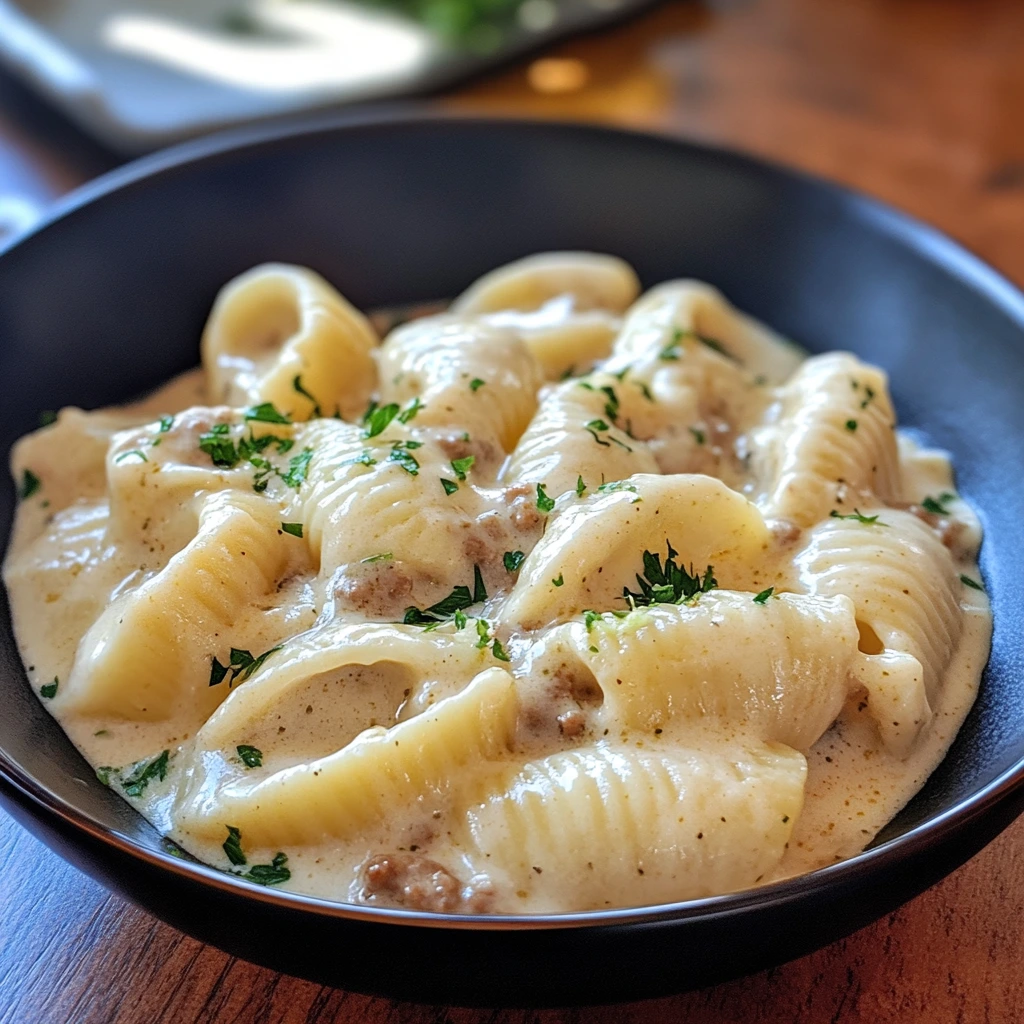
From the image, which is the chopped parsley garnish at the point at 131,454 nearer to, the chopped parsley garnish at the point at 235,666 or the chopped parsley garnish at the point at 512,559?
the chopped parsley garnish at the point at 235,666

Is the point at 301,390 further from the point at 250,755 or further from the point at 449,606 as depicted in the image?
the point at 250,755

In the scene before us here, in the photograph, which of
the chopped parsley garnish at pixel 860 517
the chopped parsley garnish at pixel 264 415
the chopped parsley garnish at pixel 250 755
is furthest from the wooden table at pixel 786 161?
the chopped parsley garnish at pixel 264 415

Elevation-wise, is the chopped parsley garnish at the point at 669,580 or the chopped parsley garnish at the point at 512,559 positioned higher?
the chopped parsley garnish at the point at 512,559

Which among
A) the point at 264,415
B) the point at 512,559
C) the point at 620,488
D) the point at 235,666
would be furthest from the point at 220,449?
the point at 620,488

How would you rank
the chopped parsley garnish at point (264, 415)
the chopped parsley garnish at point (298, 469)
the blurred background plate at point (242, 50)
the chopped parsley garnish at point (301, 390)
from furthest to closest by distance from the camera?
the blurred background plate at point (242, 50), the chopped parsley garnish at point (301, 390), the chopped parsley garnish at point (264, 415), the chopped parsley garnish at point (298, 469)

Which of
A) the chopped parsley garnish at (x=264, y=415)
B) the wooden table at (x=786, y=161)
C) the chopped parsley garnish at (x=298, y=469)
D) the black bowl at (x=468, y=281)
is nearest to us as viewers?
the black bowl at (x=468, y=281)
